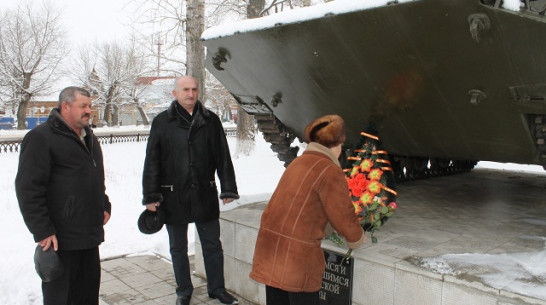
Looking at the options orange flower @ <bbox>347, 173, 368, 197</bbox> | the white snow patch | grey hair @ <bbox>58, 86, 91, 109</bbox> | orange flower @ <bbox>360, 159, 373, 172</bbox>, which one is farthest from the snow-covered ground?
grey hair @ <bbox>58, 86, 91, 109</bbox>

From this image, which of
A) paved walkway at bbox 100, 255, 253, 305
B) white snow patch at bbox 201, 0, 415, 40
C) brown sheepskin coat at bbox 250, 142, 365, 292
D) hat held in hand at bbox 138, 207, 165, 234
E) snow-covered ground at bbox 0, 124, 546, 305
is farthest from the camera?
paved walkway at bbox 100, 255, 253, 305

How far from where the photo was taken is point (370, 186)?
12.3 ft

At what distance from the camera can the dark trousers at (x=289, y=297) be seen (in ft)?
7.76

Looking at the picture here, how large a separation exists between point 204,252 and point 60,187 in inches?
52.4

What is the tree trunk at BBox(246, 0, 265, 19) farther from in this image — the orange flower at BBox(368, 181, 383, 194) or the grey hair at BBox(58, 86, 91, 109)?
the grey hair at BBox(58, 86, 91, 109)

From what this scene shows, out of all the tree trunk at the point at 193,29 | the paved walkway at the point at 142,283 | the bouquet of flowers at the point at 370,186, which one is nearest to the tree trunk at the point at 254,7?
the tree trunk at the point at 193,29

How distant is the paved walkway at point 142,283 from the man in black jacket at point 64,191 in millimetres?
1067

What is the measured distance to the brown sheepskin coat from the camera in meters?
2.29

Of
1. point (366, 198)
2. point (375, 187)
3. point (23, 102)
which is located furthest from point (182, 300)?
point (23, 102)

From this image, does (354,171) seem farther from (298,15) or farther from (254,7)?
(254,7)

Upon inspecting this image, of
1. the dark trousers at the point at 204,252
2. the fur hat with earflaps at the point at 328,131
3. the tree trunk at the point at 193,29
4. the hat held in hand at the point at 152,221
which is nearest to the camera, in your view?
the fur hat with earflaps at the point at 328,131

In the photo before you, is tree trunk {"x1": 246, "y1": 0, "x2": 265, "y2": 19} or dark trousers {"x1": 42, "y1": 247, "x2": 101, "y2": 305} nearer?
dark trousers {"x1": 42, "y1": 247, "x2": 101, "y2": 305}

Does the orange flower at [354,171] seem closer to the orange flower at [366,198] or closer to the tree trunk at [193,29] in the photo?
the orange flower at [366,198]

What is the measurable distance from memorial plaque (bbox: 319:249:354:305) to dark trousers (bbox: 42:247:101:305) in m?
1.47
